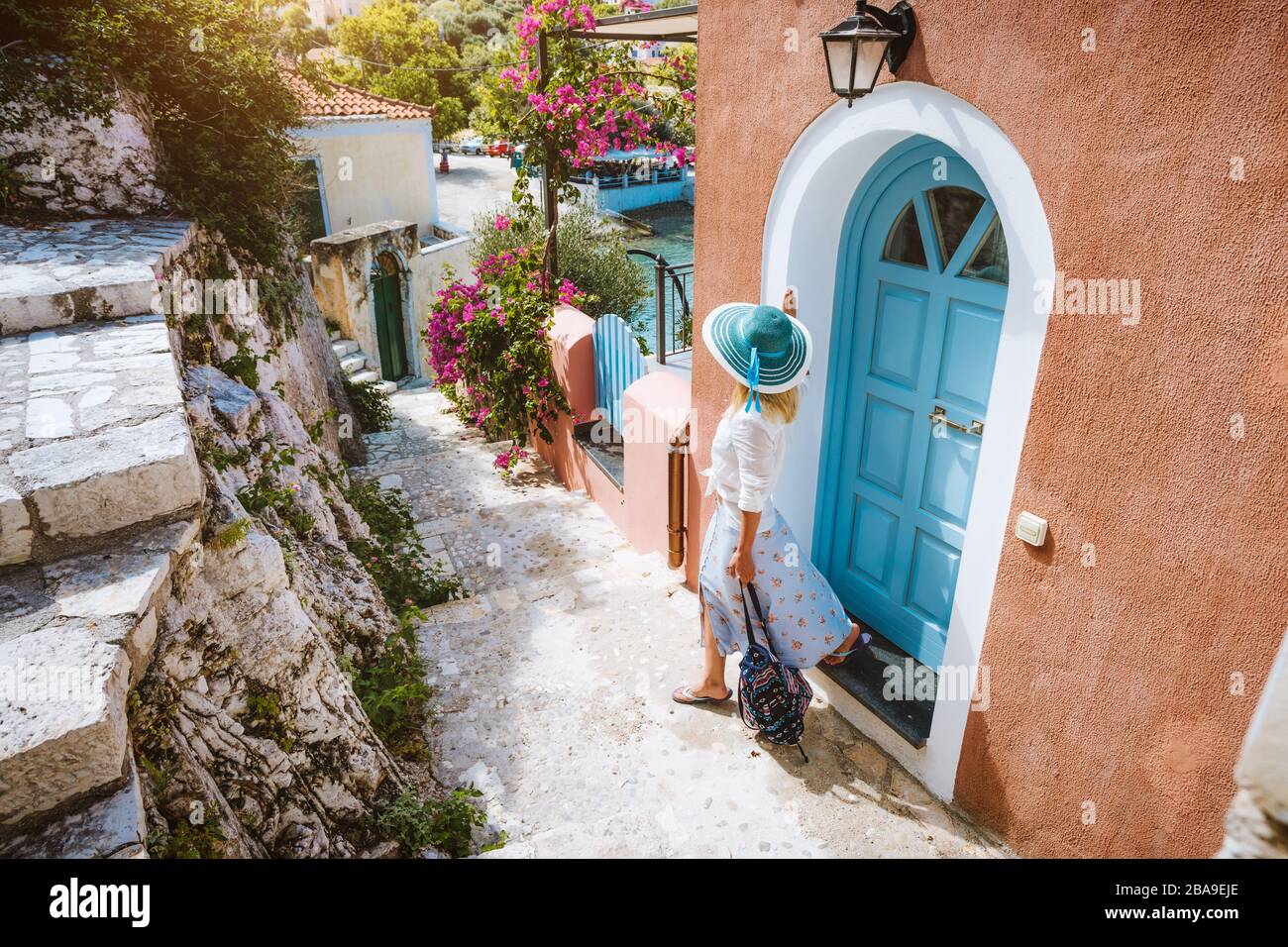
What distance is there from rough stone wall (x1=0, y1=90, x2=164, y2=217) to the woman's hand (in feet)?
14.1

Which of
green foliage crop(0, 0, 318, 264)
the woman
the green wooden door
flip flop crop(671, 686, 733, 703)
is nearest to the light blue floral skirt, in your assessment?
the woman

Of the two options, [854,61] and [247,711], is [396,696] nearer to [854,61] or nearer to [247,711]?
[247,711]

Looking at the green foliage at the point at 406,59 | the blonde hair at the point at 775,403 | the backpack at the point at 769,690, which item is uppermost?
the green foliage at the point at 406,59

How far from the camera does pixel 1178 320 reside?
2234 mm

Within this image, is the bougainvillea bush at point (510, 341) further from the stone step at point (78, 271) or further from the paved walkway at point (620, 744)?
the stone step at point (78, 271)

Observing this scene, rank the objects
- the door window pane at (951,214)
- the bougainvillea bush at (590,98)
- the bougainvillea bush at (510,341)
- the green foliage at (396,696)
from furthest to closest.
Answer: the bougainvillea bush at (510,341)
the bougainvillea bush at (590,98)
the green foliage at (396,696)
the door window pane at (951,214)

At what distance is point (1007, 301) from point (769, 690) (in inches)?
73.7

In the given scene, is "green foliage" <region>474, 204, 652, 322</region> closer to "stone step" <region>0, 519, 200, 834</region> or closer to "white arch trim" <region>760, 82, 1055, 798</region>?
"white arch trim" <region>760, 82, 1055, 798</region>

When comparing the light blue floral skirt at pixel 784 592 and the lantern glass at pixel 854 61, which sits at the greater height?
the lantern glass at pixel 854 61

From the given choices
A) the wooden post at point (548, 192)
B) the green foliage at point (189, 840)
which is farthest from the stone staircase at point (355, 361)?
the green foliage at point (189, 840)

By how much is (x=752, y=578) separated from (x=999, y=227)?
1730mm

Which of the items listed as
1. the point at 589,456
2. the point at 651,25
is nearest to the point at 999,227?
the point at 651,25

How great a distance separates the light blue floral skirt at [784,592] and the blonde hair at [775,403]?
496 millimetres

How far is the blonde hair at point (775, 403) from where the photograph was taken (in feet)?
10.5
